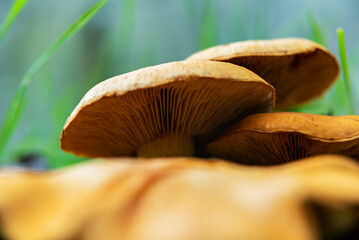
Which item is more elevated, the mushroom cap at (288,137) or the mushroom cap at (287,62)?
the mushroom cap at (287,62)

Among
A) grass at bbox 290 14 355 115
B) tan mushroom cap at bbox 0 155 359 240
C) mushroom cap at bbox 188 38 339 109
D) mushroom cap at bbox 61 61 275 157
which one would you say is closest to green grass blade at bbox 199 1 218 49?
grass at bbox 290 14 355 115

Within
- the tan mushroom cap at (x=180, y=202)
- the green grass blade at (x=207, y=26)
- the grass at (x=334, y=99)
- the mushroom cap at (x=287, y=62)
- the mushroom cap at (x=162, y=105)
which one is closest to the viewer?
the tan mushroom cap at (x=180, y=202)

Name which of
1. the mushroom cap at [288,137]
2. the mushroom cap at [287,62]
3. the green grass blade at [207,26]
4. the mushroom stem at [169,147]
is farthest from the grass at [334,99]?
the mushroom stem at [169,147]

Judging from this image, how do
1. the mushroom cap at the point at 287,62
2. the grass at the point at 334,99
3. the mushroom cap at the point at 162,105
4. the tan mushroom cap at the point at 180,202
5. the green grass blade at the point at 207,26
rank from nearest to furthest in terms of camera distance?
the tan mushroom cap at the point at 180,202
the mushroom cap at the point at 162,105
the mushroom cap at the point at 287,62
the grass at the point at 334,99
the green grass blade at the point at 207,26

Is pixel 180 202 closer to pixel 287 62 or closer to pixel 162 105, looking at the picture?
pixel 162 105

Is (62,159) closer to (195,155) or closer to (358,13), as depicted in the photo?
(195,155)

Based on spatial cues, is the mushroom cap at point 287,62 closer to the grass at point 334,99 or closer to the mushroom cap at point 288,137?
the grass at point 334,99

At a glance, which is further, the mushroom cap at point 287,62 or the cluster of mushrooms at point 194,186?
the mushroom cap at point 287,62
